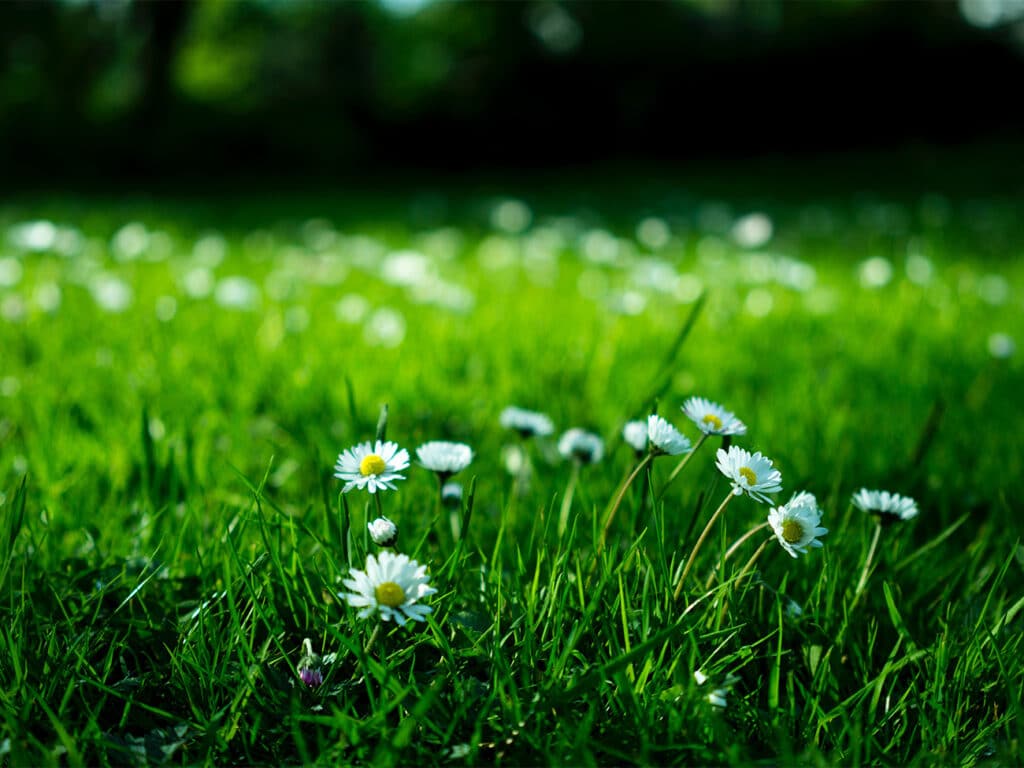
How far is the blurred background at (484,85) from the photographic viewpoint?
9641 millimetres

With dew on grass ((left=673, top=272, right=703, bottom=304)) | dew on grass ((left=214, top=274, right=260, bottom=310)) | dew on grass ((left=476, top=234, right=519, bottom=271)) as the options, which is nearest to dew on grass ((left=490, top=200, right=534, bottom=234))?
dew on grass ((left=476, top=234, right=519, bottom=271))

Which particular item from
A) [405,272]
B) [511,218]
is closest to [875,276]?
[405,272]

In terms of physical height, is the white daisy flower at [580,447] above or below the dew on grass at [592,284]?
above

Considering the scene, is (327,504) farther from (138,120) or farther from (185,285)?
(138,120)

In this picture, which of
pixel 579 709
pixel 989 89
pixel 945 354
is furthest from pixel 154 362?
pixel 989 89

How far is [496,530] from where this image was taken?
143cm

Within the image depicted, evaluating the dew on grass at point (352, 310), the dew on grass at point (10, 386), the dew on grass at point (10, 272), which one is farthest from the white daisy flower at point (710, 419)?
the dew on grass at point (10, 272)

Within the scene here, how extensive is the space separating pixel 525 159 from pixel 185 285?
969cm

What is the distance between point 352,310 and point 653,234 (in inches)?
106

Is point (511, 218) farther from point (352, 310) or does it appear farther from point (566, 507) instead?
point (566, 507)

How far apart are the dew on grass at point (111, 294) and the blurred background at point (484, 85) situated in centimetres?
640

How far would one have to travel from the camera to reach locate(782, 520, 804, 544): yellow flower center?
991mm

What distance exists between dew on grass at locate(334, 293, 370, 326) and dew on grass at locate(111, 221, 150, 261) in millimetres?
1222

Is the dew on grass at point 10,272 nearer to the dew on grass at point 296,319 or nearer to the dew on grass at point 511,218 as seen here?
the dew on grass at point 296,319
